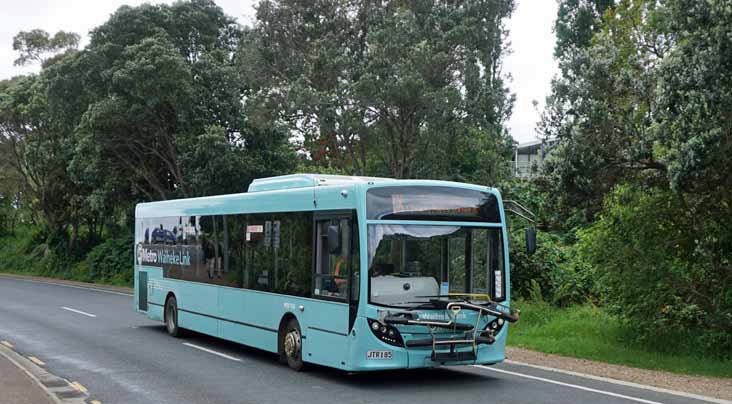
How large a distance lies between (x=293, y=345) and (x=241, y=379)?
3.58 ft

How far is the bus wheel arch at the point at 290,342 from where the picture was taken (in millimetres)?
13195

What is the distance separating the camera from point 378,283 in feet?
38.0

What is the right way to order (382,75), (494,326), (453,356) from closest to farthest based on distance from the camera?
1. (453,356)
2. (494,326)
3. (382,75)

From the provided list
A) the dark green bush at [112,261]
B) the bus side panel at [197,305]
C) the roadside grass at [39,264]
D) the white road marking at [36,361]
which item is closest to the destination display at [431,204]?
the bus side panel at [197,305]

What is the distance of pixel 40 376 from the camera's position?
12602 millimetres

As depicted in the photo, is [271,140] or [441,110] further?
[271,140]

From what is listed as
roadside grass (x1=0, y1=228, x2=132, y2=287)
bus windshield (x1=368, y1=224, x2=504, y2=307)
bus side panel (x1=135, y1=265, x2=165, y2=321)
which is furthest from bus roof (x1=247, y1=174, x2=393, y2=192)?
roadside grass (x1=0, y1=228, x2=132, y2=287)

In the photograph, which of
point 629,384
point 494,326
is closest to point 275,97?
point 494,326

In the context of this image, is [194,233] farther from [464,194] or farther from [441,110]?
[441,110]

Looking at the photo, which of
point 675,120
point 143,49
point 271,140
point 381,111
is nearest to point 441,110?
point 381,111

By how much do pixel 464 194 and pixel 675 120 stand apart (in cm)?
356

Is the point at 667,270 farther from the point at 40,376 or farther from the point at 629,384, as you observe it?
the point at 40,376

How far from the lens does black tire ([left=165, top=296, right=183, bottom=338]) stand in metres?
18.3

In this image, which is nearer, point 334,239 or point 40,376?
point 334,239
